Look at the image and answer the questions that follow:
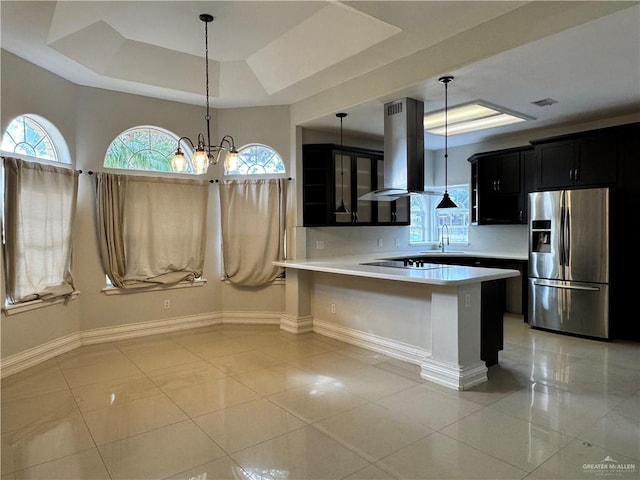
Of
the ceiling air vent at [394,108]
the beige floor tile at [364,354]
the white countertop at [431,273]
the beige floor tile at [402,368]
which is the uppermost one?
the ceiling air vent at [394,108]

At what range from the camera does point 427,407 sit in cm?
294

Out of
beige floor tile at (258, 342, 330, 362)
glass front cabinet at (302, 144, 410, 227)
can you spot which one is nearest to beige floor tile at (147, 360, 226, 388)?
Result: beige floor tile at (258, 342, 330, 362)

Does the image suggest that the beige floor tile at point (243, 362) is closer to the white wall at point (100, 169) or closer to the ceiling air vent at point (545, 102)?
the white wall at point (100, 169)

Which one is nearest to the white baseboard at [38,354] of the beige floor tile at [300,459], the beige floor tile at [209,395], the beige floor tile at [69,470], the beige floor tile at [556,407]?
the beige floor tile at [209,395]

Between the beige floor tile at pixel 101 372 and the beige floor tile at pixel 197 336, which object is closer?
the beige floor tile at pixel 101 372

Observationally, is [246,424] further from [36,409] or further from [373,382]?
[36,409]

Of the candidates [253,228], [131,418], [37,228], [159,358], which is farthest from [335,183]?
[131,418]

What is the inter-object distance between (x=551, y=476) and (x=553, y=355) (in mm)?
2303

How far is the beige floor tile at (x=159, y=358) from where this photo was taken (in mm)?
3891

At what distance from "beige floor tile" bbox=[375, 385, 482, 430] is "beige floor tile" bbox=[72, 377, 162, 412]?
1888mm

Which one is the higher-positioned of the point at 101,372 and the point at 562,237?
the point at 562,237

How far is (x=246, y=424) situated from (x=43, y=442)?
123cm

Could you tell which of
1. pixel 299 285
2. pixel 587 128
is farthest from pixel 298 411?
pixel 587 128

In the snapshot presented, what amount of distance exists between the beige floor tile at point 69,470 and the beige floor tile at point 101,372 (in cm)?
126
